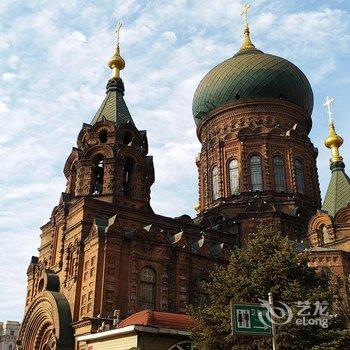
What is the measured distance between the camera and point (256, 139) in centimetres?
3238

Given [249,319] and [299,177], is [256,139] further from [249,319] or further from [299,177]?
[249,319]

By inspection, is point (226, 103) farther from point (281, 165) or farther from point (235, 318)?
point (235, 318)

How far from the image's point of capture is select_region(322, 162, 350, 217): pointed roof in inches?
1118

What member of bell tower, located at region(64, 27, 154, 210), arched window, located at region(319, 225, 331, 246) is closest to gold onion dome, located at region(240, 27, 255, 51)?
bell tower, located at region(64, 27, 154, 210)

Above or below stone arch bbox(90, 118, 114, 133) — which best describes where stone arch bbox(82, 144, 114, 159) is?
below

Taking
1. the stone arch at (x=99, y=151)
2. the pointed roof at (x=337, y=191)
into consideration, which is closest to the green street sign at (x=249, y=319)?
the stone arch at (x=99, y=151)

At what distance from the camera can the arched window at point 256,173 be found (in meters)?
31.4

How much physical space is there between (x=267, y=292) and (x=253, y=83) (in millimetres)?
20543

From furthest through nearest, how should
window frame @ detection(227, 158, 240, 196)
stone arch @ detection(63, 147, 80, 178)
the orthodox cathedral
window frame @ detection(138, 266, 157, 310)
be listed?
window frame @ detection(227, 158, 240, 196) → stone arch @ detection(63, 147, 80, 178) → window frame @ detection(138, 266, 157, 310) → the orthodox cathedral

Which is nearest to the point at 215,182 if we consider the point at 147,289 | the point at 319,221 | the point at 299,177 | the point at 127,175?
the point at 299,177

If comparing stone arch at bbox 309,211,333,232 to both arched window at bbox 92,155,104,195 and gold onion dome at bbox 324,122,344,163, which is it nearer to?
gold onion dome at bbox 324,122,344,163

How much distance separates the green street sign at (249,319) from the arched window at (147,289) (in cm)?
1218

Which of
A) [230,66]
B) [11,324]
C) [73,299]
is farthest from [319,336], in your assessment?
[11,324]

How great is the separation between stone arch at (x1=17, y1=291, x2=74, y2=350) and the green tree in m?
7.41
